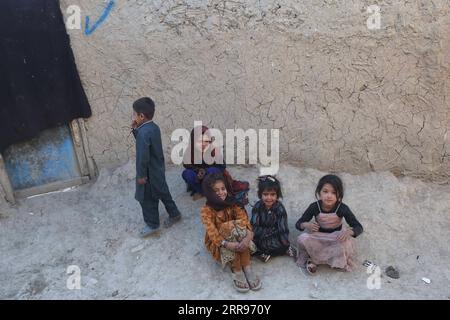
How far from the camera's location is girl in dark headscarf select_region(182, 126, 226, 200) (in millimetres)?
3906

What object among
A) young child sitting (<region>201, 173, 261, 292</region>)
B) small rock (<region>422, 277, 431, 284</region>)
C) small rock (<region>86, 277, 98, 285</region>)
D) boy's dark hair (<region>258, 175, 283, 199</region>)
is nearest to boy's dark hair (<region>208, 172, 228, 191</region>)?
young child sitting (<region>201, 173, 261, 292</region>)

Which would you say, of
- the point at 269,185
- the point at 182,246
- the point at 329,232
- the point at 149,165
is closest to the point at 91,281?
the point at 182,246

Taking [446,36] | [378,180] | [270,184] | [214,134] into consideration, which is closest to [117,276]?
[270,184]

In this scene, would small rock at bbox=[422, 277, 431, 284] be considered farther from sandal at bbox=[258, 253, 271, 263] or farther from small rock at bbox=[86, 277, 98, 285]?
small rock at bbox=[86, 277, 98, 285]

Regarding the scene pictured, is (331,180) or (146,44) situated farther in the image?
(146,44)

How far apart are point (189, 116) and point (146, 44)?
78 centimetres

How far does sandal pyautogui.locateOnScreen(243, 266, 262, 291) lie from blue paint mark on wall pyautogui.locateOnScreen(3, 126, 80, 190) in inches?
89.8

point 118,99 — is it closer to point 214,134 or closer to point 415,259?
point 214,134

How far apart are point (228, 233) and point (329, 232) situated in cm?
75

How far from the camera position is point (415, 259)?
11.6ft

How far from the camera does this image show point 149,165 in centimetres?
355

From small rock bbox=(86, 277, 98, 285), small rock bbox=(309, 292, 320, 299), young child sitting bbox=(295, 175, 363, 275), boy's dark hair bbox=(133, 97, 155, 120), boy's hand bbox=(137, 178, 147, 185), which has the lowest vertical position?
small rock bbox=(86, 277, 98, 285)

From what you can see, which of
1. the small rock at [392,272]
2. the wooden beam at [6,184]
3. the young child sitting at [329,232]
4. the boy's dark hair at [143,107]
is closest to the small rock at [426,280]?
the small rock at [392,272]

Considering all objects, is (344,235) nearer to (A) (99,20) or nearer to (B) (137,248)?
(B) (137,248)
